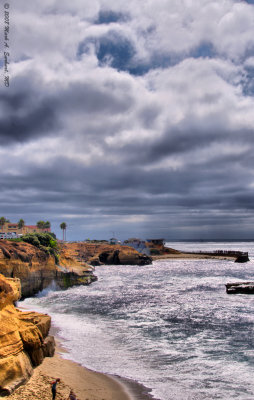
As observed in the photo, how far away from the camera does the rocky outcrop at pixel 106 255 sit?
11726cm

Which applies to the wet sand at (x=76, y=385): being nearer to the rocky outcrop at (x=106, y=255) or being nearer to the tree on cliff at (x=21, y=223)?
the rocky outcrop at (x=106, y=255)

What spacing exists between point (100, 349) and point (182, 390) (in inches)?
326

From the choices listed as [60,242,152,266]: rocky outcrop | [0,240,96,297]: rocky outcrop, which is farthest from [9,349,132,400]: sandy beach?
[60,242,152,266]: rocky outcrop

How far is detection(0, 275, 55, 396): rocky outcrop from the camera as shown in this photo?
13320 mm

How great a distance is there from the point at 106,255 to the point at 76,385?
110m

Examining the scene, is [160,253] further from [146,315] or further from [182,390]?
[182,390]

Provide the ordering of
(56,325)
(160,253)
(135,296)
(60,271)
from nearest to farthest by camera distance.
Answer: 1. (56,325)
2. (135,296)
3. (60,271)
4. (160,253)

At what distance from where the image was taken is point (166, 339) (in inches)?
940

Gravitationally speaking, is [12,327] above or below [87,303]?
above

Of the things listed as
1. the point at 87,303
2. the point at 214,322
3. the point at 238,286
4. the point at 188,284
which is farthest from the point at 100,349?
the point at 188,284

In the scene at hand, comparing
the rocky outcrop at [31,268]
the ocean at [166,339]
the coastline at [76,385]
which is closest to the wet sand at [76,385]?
the coastline at [76,385]

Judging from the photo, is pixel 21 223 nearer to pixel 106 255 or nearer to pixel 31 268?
pixel 106 255

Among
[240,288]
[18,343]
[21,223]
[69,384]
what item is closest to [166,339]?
[69,384]

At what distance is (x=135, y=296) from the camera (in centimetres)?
4447
